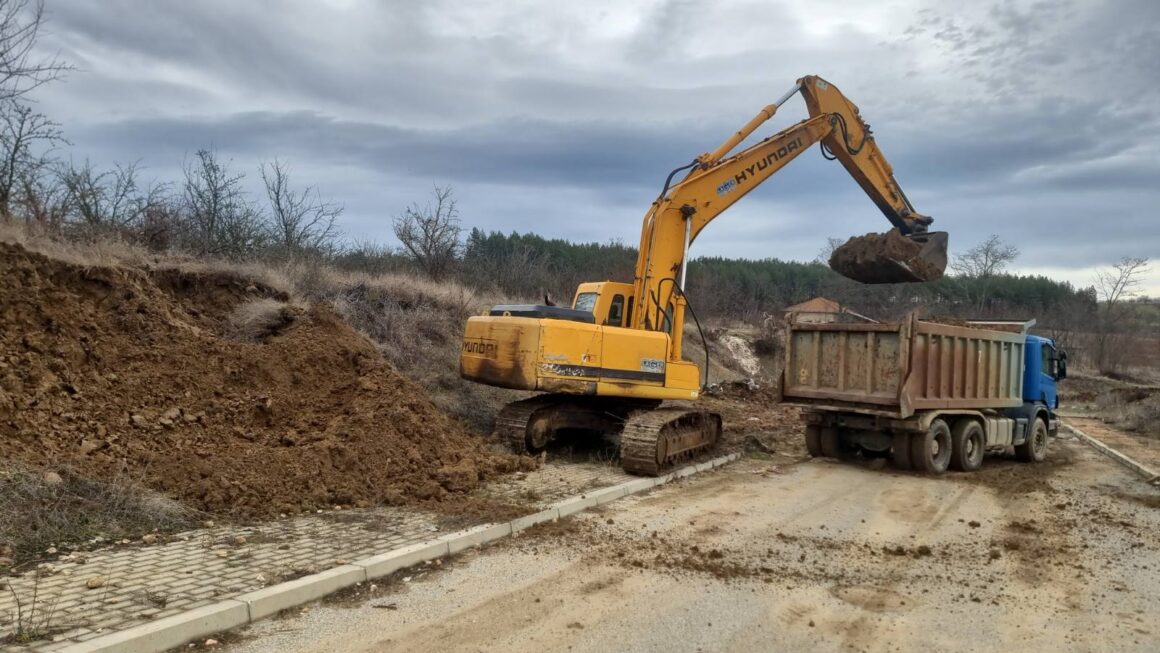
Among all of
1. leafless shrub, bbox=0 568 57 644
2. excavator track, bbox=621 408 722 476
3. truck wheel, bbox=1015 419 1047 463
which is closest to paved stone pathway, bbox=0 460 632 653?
leafless shrub, bbox=0 568 57 644

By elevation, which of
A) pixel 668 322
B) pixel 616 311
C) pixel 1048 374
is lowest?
pixel 1048 374

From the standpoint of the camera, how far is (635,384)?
1044 centimetres

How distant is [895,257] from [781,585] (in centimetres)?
824

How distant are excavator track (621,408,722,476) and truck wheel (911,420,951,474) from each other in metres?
3.02

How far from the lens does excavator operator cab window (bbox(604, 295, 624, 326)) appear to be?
1126cm

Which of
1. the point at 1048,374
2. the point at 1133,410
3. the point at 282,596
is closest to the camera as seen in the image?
the point at 282,596

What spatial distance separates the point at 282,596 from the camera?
5008 mm

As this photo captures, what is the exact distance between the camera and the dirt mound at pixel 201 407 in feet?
23.5

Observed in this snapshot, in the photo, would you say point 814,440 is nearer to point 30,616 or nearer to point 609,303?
point 609,303

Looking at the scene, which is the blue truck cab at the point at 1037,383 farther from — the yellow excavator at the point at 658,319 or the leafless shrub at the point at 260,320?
the leafless shrub at the point at 260,320

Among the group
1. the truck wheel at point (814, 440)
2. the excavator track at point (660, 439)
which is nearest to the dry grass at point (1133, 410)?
the truck wheel at point (814, 440)

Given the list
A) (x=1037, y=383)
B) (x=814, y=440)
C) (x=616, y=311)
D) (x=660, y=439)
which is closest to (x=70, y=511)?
(x=660, y=439)

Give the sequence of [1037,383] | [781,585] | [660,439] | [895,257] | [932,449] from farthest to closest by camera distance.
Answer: [1037,383] → [895,257] → [932,449] → [660,439] → [781,585]

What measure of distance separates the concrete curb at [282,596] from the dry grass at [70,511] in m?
1.77
